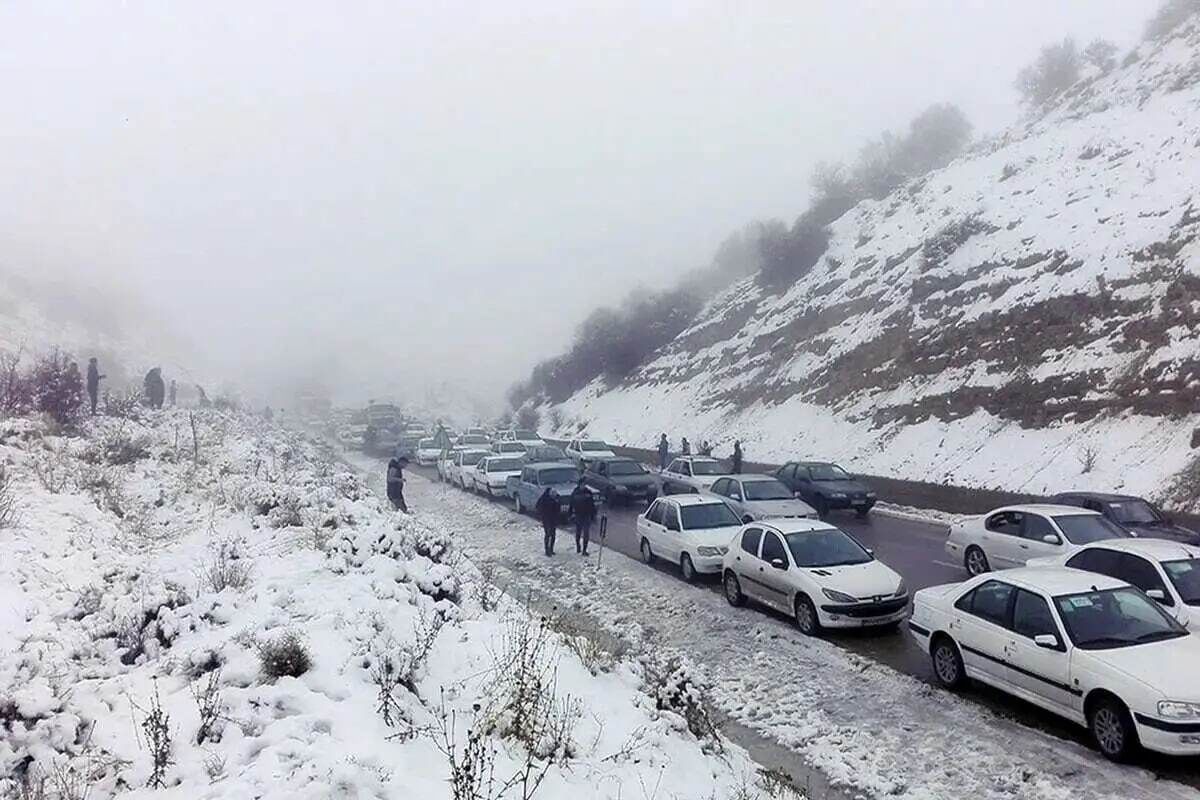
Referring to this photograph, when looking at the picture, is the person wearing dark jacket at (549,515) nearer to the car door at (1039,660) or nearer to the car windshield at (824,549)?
the car windshield at (824,549)

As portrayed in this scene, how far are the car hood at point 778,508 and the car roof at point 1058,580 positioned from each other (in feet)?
33.8

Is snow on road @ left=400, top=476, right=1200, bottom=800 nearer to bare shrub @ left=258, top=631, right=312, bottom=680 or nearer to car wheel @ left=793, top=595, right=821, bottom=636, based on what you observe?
car wheel @ left=793, top=595, right=821, bottom=636

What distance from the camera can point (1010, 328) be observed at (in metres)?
30.0

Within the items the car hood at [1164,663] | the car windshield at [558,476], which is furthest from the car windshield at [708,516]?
the car windshield at [558,476]

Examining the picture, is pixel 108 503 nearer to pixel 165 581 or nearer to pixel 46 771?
pixel 165 581

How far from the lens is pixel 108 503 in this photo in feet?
43.8

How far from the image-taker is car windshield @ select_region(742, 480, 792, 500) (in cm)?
2031

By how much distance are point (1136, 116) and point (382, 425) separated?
4435 cm

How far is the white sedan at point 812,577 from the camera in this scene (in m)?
10.9

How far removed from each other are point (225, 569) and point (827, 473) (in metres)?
18.4

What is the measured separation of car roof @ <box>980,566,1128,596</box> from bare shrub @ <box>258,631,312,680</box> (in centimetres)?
693

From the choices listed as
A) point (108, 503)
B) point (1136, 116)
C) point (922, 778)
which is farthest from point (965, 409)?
point (108, 503)

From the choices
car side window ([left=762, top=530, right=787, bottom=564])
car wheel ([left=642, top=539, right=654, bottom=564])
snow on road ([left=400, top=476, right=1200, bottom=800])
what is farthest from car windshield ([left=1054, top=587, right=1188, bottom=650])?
car wheel ([left=642, top=539, right=654, bottom=564])

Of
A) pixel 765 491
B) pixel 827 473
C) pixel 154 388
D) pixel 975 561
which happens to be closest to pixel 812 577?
pixel 975 561
